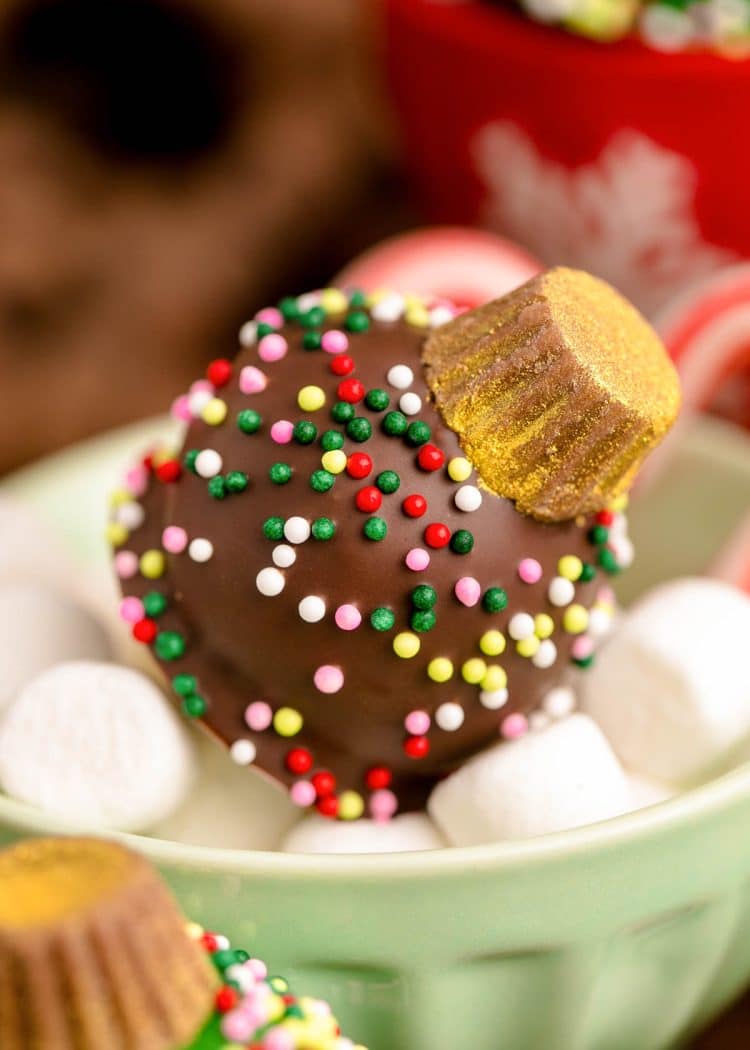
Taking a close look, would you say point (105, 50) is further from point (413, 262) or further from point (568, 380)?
point (568, 380)

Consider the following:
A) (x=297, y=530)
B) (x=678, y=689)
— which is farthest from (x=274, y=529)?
(x=678, y=689)

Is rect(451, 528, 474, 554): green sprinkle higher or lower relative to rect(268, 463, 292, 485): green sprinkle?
lower

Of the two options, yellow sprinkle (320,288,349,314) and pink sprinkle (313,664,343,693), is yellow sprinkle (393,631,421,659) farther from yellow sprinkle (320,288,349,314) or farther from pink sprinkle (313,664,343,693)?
yellow sprinkle (320,288,349,314)

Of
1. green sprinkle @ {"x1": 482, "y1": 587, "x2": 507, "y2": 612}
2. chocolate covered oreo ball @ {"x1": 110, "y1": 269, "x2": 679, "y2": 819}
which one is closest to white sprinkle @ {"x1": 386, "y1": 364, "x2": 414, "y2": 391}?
chocolate covered oreo ball @ {"x1": 110, "y1": 269, "x2": 679, "y2": 819}

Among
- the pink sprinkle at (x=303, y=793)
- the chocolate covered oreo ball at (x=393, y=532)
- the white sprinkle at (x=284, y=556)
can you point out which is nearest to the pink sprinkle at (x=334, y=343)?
the chocolate covered oreo ball at (x=393, y=532)

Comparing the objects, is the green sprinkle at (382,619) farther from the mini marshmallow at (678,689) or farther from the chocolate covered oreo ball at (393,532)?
the mini marshmallow at (678,689)

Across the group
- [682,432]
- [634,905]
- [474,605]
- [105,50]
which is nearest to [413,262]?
[682,432]

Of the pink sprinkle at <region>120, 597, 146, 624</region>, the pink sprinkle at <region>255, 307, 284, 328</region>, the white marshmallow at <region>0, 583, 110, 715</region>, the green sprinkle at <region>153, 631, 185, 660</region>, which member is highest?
the pink sprinkle at <region>255, 307, 284, 328</region>
